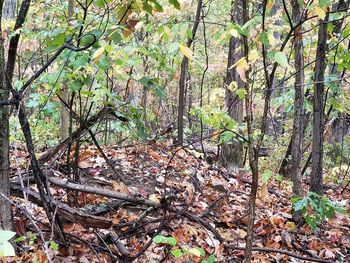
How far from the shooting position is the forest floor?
9.65 ft

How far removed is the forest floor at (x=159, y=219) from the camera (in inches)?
116

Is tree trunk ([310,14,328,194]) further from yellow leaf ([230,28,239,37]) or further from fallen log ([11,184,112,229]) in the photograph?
fallen log ([11,184,112,229])

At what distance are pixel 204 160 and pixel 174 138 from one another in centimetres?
120

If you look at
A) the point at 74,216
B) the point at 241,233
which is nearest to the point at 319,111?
the point at 241,233

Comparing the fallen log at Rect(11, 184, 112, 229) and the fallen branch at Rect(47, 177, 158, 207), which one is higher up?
the fallen branch at Rect(47, 177, 158, 207)

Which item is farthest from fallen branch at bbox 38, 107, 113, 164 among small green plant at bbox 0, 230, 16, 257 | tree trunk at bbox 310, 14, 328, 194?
small green plant at bbox 0, 230, 16, 257

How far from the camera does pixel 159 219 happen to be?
3.43 meters

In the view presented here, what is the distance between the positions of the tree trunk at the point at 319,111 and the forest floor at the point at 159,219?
0.65 metres

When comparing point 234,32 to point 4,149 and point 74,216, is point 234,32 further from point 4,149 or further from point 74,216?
point 74,216

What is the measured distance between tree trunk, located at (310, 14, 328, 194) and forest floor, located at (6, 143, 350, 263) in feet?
2.14

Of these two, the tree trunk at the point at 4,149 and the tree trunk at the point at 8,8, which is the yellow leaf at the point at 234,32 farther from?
the tree trunk at the point at 8,8

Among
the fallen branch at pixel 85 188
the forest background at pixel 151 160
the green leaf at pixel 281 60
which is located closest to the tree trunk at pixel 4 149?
the forest background at pixel 151 160

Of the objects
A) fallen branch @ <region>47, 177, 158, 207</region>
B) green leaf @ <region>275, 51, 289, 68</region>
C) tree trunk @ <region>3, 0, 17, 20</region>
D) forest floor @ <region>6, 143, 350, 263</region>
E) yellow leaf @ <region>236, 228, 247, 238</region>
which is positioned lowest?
yellow leaf @ <region>236, 228, 247, 238</region>

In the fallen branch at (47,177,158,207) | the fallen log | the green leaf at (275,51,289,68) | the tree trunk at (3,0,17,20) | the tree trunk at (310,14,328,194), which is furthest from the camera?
the tree trunk at (3,0,17,20)
